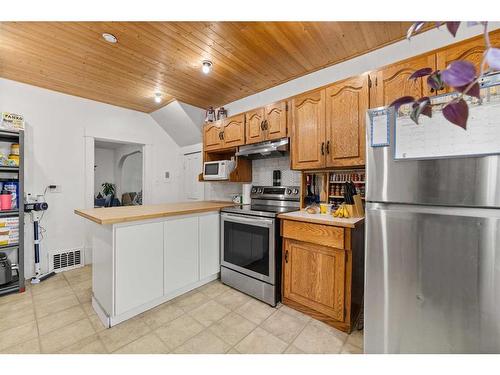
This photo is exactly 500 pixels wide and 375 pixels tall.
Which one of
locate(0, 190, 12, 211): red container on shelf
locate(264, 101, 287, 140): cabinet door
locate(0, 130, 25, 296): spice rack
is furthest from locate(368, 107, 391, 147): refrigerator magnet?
locate(0, 190, 12, 211): red container on shelf

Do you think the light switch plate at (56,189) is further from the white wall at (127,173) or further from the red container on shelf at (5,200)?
the white wall at (127,173)

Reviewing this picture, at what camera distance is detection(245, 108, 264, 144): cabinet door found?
243cm

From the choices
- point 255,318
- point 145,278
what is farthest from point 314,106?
point 145,278

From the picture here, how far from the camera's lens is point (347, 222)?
1574 millimetres

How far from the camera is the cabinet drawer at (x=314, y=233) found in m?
1.62

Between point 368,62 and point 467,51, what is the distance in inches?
33.1

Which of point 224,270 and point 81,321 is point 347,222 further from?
point 81,321

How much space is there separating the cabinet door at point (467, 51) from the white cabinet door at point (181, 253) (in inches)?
91.4

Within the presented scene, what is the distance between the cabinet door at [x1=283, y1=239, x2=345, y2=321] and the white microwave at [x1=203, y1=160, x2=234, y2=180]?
1.23m

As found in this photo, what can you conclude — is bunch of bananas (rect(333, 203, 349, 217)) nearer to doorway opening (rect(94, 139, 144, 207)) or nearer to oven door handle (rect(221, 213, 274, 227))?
oven door handle (rect(221, 213, 274, 227))

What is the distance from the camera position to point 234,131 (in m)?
2.72

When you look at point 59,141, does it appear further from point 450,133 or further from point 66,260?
point 450,133

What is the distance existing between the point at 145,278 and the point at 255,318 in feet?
3.28

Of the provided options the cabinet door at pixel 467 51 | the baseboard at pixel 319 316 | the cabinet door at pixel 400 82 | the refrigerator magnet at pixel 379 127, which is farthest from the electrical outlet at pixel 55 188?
the cabinet door at pixel 467 51
